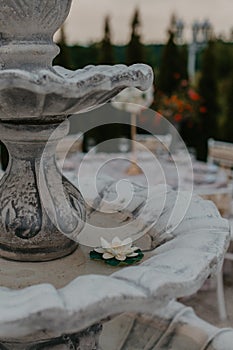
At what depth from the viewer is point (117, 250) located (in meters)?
1.21

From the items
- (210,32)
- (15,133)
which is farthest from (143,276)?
(210,32)

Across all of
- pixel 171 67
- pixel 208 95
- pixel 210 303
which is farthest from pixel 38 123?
pixel 171 67

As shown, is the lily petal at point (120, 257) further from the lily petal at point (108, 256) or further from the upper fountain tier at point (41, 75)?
the upper fountain tier at point (41, 75)

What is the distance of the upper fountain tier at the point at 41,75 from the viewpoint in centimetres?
92

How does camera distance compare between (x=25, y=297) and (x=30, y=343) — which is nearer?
(x=25, y=297)

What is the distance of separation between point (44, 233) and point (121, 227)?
330mm

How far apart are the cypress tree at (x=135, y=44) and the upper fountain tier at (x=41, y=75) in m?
6.15

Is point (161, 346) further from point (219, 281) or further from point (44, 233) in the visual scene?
point (219, 281)

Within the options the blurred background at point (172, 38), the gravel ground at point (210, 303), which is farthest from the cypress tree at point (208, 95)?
the gravel ground at point (210, 303)

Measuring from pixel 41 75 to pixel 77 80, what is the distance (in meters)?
0.08

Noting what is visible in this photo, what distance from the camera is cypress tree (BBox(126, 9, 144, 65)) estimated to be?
7.14 m

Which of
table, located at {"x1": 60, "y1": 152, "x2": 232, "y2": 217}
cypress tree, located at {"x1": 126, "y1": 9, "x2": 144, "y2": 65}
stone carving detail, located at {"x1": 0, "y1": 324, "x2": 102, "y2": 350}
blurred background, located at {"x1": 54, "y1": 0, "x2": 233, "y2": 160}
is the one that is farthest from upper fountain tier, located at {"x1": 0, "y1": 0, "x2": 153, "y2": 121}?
cypress tree, located at {"x1": 126, "y1": 9, "x2": 144, "y2": 65}

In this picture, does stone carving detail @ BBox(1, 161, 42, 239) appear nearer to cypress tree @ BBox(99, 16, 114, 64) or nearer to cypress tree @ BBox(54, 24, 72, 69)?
cypress tree @ BBox(54, 24, 72, 69)

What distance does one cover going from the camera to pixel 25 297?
33.4 inches
